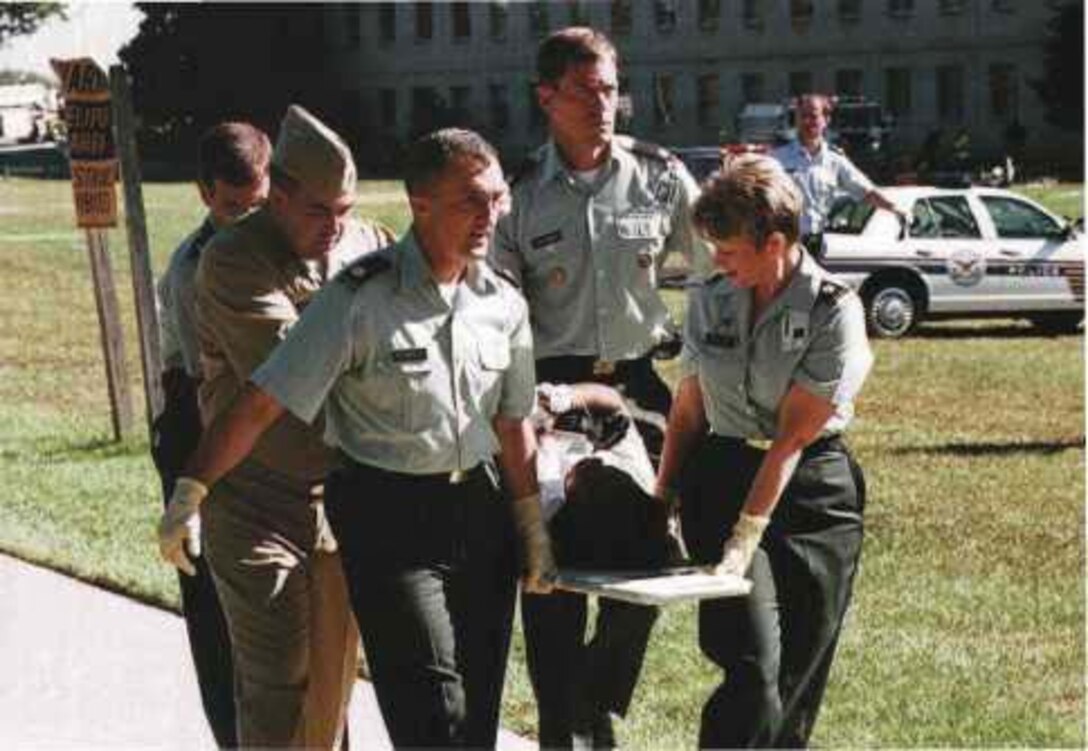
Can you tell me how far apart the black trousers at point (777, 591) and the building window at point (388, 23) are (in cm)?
6641

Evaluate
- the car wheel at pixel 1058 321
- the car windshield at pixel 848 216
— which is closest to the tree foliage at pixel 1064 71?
the car wheel at pixel 1058 321

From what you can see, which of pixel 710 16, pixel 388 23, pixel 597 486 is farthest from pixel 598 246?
pixel 388 23

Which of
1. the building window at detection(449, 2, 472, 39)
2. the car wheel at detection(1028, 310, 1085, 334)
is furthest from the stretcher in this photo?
the building window at detection(449, 2, 472, 39)

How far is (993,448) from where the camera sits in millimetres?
13852

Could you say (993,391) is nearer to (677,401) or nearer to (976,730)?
(976,730)

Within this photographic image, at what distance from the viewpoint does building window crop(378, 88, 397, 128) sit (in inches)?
2776

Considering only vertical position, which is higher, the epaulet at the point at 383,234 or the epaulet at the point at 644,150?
the epaulet at the point at 644,150

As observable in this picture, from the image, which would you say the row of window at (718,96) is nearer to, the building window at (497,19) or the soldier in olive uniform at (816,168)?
the building window at (497,19)

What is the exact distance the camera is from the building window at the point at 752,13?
66.5 metres

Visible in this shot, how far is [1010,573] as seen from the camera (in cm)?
936

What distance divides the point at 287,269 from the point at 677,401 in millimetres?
1008

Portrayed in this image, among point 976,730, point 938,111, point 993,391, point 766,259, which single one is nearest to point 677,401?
point 766,259

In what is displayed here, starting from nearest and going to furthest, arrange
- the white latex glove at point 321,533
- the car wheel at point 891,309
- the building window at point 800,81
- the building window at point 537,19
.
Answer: the white latex glove at point 321,533, the car wheel at point 891,309, the building window at point 537,19, the building window at point 800,81

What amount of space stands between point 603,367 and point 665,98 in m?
62.6
